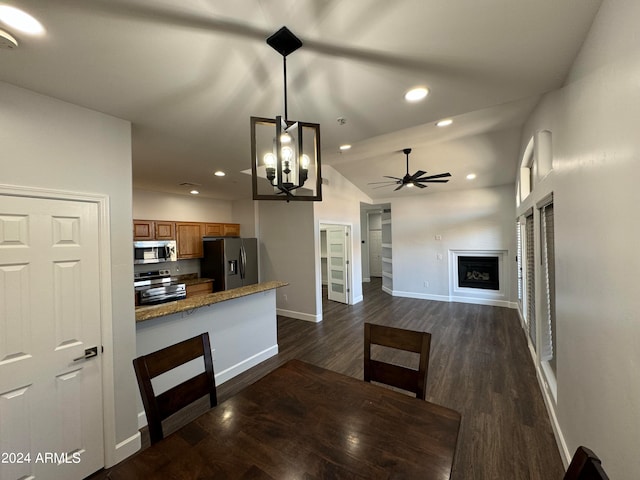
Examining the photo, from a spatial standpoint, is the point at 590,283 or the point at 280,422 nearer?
the point at 280,422

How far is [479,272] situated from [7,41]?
7.36 m

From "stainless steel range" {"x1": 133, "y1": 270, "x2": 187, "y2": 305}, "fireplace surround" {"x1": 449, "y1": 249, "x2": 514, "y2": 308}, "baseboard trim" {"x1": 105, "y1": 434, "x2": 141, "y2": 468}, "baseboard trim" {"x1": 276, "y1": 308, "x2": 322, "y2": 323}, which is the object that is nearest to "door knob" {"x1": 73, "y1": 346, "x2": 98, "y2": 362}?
"baseboard trim" {"x1": 105, "y1": 434, "x2": 141, "y2": 468}

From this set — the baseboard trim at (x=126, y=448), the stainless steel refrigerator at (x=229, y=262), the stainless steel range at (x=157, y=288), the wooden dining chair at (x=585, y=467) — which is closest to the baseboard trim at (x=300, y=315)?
the stainless steel refrigerator at (x=229, y=262)

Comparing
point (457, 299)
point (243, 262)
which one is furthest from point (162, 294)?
point (457, 299)

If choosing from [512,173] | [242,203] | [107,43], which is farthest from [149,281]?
[512,173]

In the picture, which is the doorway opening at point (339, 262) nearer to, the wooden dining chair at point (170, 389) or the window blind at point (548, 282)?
the window blind at point (548, 282)

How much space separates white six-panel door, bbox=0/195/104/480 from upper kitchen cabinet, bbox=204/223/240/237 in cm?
367

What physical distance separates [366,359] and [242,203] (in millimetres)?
4939

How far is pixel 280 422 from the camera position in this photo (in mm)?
1184

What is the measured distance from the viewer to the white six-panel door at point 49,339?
1.51 meters

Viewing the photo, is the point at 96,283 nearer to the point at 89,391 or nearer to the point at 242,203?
the point at 89,391

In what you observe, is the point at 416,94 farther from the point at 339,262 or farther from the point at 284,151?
the point at 339,262

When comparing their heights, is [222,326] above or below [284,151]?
below

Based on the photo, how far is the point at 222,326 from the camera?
294cm
